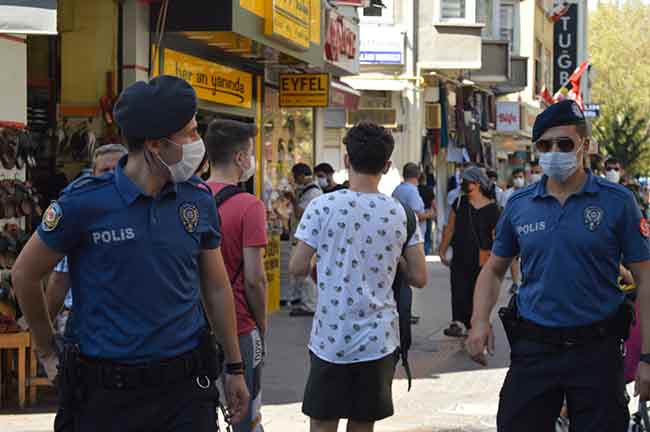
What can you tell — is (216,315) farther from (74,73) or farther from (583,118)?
(74,73)

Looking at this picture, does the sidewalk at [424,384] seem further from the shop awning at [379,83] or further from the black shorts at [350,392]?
the shop awning at [379,83]

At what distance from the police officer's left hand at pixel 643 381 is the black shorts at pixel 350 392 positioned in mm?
1196

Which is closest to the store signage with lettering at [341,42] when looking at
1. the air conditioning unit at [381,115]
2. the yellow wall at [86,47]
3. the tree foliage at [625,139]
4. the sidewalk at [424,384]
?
the sidewalk at [424,384]

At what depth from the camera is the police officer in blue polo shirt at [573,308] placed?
208 inches

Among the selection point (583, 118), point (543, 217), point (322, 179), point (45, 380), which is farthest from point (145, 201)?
point (322, 179)

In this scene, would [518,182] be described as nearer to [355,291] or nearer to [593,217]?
[355,291]

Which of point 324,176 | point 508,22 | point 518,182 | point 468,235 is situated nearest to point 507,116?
point 508,22

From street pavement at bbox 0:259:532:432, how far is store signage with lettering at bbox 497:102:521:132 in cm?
2501

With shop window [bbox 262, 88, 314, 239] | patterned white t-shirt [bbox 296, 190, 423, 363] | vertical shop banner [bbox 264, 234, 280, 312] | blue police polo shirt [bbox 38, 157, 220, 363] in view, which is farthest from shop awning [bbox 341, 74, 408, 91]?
blue police polo shirt [bbox 38, 157, 220, 363]

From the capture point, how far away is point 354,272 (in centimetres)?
600

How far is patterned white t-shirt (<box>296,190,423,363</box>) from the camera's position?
597 cm

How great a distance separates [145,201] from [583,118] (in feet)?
7.43

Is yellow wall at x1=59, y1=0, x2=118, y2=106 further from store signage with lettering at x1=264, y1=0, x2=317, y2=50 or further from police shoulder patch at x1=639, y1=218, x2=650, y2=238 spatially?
police shoulder patch at x1=639, y1=218, x2=650, y2=238

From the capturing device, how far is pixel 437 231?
3072 centimetres
